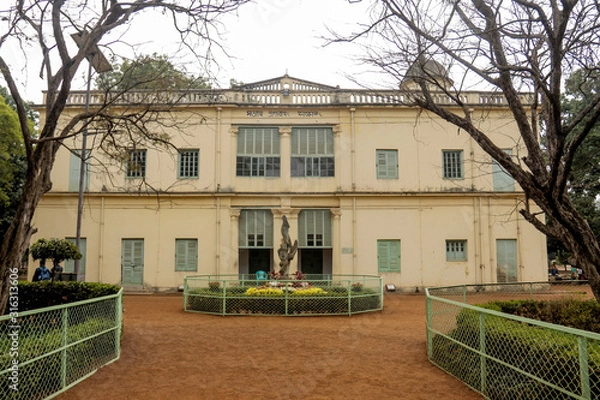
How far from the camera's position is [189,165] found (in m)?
20.8

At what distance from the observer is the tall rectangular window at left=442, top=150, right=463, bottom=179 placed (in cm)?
2077

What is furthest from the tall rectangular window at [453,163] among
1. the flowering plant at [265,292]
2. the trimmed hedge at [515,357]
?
the trimmed hedge at [515,357]

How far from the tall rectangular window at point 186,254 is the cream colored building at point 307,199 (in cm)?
4

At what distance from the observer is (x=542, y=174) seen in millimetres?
7117

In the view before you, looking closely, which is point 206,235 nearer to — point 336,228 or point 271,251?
point 271,251

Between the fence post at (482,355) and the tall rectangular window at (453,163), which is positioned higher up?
the tall rectangular window at (453,163)

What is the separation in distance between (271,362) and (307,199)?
511 inches

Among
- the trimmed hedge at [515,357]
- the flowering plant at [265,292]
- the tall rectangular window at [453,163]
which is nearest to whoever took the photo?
the trimmed hedge at [515,357]

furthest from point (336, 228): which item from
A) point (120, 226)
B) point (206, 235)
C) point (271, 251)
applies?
point (120, 226)

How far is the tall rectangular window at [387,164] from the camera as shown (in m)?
20.8

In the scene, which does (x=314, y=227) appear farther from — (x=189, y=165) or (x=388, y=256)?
(x=189, y=165)

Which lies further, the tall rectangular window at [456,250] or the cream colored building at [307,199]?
the tall rectangular window at [456,250]

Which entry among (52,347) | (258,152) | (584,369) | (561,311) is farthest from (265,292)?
(584,369)

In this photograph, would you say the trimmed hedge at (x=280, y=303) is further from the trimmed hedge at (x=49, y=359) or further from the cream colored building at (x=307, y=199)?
the cream colored building at (x=307, y=199)
